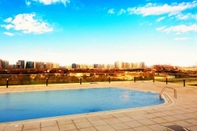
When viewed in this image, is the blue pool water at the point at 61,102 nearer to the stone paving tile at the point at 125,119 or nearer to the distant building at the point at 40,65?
the stone paving tile at the point at 125,119

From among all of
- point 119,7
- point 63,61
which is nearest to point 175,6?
point 119,7

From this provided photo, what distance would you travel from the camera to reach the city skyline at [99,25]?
2031 centimetres

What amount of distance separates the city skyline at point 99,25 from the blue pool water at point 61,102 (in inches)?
445

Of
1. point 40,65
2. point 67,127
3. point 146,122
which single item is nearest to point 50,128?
point 67,127

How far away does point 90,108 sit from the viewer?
381 inches

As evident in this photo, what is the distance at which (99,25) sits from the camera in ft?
92.9

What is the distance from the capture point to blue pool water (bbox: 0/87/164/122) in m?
8.54

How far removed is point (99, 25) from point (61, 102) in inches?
773

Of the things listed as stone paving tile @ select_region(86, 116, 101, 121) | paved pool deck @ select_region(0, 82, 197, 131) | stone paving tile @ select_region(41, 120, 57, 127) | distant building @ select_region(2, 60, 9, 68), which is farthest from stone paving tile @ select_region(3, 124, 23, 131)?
distant building @ select_region(2, 60, 9, 68)

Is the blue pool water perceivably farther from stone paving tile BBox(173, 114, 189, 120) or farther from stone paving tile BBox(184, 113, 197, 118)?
stone paving tile BBox(173, 114, 189, 120)

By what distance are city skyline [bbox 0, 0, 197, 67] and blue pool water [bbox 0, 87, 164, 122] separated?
11291 mm

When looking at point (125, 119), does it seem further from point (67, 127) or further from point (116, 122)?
point (67, 127)

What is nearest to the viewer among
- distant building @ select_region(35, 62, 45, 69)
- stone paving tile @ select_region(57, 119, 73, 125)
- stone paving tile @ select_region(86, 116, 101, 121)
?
stone paving tile @ select_region(57, 119, 73, 125)

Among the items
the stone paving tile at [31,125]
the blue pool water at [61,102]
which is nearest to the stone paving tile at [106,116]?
the stone paving tile at [31,125]
